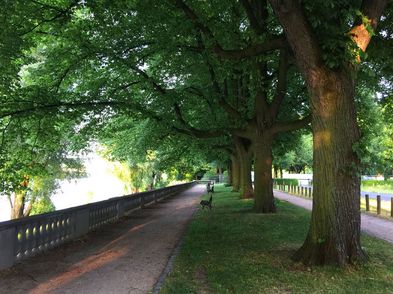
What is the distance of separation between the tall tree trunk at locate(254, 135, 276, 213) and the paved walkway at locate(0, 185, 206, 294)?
4833 mm

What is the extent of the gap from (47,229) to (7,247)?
2017 mm

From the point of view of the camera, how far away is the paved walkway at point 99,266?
6.83 m

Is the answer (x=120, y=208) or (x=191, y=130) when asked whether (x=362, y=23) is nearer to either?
(x=191, y=130)

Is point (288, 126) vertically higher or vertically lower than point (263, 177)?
higher

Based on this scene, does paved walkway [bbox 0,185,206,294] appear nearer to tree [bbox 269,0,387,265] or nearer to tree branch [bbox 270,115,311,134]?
tree [bbox 269,0,387,265]

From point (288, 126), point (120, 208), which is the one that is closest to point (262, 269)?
point (288, 126)

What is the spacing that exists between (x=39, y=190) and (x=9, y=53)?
18.6 metres

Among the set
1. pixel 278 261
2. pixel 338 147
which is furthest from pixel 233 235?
pixel 338 147

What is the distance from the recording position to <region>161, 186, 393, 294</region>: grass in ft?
21.2

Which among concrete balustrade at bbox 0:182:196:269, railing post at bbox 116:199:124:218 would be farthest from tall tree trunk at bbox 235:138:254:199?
concrete balustrade at bbox 0:182:196:269

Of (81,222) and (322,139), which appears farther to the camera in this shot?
(81,222)

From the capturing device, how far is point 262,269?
24.5ft

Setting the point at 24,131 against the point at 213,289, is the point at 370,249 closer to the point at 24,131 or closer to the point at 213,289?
the point at 213,289

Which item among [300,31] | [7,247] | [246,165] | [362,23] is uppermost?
[362,23]
